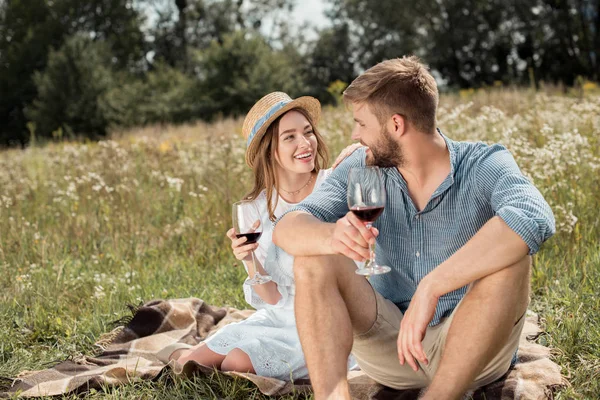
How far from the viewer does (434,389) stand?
252cm

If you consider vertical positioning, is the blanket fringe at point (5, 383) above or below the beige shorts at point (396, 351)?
below

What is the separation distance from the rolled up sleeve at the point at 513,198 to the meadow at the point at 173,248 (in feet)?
3.08

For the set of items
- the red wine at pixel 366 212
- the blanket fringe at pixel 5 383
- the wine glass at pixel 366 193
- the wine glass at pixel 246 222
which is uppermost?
the wine glass at pixel 366 193

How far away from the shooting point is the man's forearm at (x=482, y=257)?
243 centimetres

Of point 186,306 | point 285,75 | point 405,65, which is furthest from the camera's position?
point 285,75

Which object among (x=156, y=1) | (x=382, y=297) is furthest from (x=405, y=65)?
(x=156, y=1)

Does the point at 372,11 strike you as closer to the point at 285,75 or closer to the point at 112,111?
the point at 285,75

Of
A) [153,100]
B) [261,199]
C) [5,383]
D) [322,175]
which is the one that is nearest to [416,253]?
[322,175]

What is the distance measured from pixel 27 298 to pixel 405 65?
3.17 m

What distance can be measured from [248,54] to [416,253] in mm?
23097

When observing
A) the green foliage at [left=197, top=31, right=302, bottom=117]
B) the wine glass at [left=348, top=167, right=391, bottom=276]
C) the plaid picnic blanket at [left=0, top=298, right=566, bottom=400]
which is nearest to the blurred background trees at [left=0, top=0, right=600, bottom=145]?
the green foliage at [left=197, top=31, right=302, bottom=117]

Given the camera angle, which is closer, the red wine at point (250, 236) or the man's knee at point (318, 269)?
the man's knee at point (318, 269)

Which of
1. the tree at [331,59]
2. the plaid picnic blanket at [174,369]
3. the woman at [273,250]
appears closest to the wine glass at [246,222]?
the woman at [273,250]

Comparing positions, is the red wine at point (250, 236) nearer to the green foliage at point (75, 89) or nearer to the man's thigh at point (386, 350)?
the man's thigh at point (386, 350)
